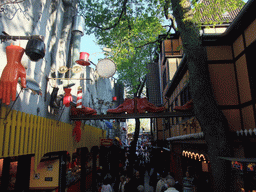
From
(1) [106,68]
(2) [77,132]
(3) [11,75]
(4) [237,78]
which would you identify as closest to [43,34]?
(1) [106,68]

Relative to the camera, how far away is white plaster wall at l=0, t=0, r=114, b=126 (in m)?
6.23

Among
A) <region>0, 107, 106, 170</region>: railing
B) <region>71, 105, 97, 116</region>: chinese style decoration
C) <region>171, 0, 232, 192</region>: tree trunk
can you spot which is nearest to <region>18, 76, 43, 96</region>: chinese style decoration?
<region>0, 107, 106, 170</region>: railing

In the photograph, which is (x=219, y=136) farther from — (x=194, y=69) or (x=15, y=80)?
(x=15, y=80)

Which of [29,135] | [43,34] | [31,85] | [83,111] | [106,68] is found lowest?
[29,135]

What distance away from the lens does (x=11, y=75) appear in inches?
186

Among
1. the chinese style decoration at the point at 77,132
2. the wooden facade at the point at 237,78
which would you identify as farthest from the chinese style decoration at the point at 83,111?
the wooden facade at the point at 237,78

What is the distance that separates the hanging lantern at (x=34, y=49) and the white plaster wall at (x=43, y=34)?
17.2 inches

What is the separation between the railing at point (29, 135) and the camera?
4736 mm

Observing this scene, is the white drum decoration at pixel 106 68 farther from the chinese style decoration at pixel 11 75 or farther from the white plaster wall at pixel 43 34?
the chinese style decoration at pixel 11 75

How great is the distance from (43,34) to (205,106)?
6942 mm

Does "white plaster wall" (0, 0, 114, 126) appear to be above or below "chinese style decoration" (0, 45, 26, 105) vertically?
above

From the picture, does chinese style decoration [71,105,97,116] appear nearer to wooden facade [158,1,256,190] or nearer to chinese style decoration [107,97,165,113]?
chinese style decoration [107,97,165,113]

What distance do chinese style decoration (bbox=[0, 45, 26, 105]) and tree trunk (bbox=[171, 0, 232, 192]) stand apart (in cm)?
507

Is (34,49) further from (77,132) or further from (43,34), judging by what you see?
(77,132)
